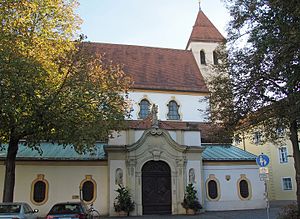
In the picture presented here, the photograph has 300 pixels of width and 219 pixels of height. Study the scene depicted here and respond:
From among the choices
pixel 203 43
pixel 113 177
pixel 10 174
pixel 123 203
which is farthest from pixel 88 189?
pixel 203 43

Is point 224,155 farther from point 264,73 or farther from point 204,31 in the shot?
point 204,31

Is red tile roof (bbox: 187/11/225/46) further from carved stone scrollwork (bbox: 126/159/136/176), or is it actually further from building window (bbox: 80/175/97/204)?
building window (bbox: 80/175/97/204)

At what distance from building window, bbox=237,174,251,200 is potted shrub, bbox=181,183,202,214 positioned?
4.62m

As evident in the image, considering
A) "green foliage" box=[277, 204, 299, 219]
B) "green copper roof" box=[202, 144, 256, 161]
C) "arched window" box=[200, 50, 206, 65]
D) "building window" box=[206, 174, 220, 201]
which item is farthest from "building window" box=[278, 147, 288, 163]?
"green foliage" box=[277, 204, 299, 219]

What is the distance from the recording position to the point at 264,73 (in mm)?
13945

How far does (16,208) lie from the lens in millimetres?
12547

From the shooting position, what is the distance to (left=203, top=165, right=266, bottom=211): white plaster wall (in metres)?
25.1

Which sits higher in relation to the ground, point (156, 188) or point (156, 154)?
point (156, 154)

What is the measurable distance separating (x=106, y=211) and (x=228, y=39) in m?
13.9

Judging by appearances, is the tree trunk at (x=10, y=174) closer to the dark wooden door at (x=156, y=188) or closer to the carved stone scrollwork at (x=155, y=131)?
the dark wooden door at (x=156, y=188)

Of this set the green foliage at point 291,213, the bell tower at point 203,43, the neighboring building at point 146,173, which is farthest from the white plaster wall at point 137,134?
the bell tower at point 203,43

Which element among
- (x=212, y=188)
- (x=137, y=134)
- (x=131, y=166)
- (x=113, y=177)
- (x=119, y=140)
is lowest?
(x=212, y=188)

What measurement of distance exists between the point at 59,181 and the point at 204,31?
89.1ft

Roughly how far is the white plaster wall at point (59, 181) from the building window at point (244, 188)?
1031 centimetres
